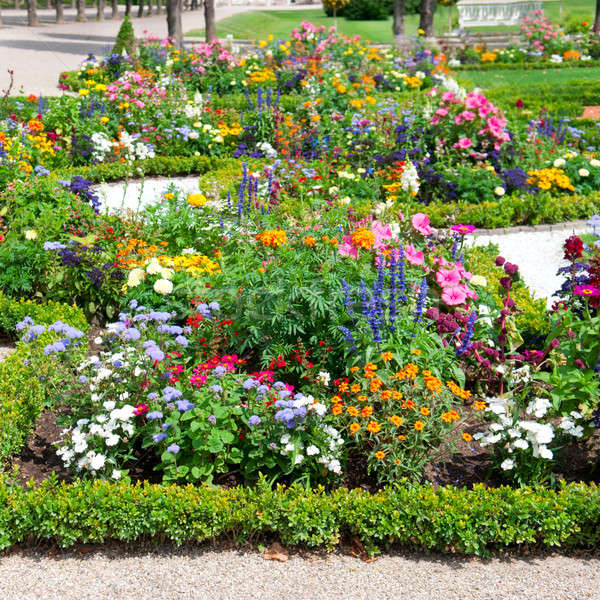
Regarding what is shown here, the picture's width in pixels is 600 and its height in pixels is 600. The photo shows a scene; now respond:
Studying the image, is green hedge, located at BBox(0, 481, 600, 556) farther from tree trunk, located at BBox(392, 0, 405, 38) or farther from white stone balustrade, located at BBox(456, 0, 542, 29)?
white stone balustrade, located at BBox(456, 0, 542, 29)

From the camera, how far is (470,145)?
9.13 m

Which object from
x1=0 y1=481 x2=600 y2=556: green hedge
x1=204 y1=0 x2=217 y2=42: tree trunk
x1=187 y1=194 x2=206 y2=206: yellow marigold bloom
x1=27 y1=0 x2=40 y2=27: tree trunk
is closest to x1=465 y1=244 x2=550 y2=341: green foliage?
x1=0 y1=481 x2=600 y2=556: green hedge

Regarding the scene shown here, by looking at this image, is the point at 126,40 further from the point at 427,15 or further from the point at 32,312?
the point at 32,312

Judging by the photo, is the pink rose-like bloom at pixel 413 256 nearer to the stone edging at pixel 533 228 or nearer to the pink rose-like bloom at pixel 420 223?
the pink rose-like bloom at pixel 420 223

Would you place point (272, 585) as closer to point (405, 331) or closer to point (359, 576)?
point (359, 576)

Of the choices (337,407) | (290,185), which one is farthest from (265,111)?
(337,407)

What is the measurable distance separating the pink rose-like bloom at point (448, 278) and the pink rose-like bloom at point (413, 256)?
167 mm

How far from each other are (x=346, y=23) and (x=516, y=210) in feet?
91.3

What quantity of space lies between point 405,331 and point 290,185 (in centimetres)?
434

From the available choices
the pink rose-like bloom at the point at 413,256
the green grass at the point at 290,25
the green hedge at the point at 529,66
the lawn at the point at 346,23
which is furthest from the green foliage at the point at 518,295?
the green grass at the point at 290,25

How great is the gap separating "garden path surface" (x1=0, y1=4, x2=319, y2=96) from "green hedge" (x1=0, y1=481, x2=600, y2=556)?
8.56 m

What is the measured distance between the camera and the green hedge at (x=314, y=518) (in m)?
3.77

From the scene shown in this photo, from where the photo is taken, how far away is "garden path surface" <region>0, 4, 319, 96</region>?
57.9ft

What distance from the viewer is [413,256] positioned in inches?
209
